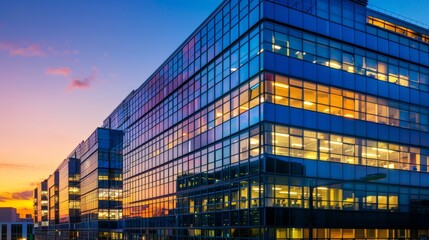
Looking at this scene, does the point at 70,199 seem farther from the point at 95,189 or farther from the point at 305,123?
the point at 305,123

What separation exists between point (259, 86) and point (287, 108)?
297 cm

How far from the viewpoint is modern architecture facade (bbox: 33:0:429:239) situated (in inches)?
1553

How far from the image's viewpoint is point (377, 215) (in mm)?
43531

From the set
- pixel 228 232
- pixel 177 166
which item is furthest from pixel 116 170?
pixel 228 232

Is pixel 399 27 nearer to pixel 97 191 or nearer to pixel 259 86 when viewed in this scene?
pixel 259 86

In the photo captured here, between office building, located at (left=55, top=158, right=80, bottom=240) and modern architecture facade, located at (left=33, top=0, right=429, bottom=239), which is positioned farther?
office building, located at (left=55, top=158, right=80, bottom=240)

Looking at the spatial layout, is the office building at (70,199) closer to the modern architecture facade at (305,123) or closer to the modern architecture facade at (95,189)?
the modern architecture facade at (95,189)

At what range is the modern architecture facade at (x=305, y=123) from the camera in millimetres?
39438

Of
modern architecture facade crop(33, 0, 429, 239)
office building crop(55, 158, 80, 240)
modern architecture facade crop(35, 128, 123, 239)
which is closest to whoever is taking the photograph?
modern architecture facade crop(33, 0, 429, 239)

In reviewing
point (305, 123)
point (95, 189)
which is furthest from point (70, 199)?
point (305, 123)

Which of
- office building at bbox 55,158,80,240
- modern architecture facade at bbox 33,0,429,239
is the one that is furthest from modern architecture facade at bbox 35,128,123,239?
modern architecture facade at bbox 33,0,429,239

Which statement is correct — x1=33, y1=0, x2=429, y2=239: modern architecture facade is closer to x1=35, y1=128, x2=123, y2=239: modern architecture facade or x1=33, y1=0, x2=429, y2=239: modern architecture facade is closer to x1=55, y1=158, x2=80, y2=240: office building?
x1=35, y1=128, x2=123, y2=239: modern architecture facade

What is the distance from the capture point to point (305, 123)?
40656 millimetres

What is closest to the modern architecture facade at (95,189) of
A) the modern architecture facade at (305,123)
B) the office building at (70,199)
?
the office building at (70,199)
